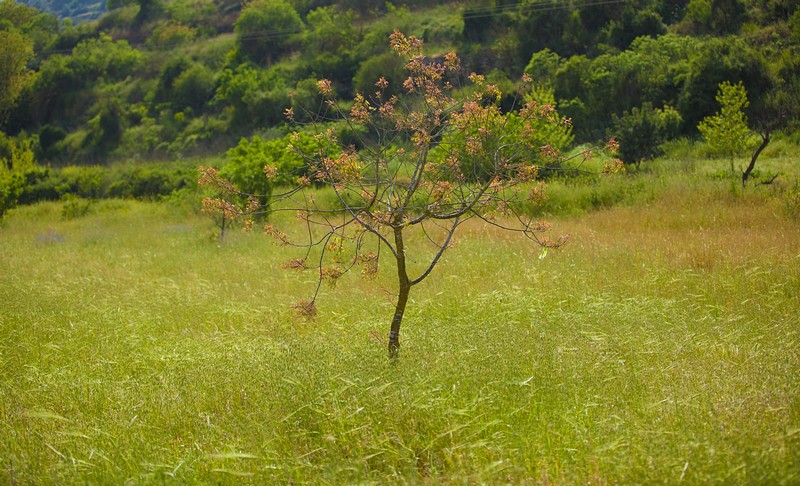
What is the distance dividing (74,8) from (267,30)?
81.1 meters

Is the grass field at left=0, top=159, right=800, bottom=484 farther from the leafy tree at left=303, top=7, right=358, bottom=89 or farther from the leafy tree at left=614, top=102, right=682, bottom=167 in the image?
the leafy tree at left=303, top=7, right=358, bottom=89

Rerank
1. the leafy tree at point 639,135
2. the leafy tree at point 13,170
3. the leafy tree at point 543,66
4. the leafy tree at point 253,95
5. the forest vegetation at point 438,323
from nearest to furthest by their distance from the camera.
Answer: the forest vegetation at point 438,323 < the leafy tree at point 639,135 < the leafy tree at point 13,170 < the leafy tree at point 543,66 < the leafy tree at point 253,95

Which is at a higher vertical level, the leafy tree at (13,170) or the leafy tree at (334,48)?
the leafy tree at (334,48)

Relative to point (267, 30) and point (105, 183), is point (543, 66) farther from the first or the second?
point (267, 30)

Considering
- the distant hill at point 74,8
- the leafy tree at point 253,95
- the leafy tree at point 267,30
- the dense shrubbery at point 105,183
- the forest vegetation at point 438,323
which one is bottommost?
the dense shrubbery at point 105,183

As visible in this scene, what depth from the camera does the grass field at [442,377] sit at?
3.35m

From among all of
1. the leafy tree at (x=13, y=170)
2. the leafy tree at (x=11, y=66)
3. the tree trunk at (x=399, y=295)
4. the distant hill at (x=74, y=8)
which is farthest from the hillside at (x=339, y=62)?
the distant hill at (x=74, y=8)

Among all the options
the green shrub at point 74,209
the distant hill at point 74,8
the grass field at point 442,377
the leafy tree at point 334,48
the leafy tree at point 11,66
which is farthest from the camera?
the distant hill at point 74,8

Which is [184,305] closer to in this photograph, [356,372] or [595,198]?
[356,372]

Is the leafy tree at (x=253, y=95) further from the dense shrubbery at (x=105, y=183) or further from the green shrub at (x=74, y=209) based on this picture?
the green shrub at (x=74, y=209)

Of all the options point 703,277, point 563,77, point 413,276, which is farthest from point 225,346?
point 563,77

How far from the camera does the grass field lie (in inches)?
132

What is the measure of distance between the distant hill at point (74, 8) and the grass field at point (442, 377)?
368ft

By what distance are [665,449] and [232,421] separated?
2443mm
